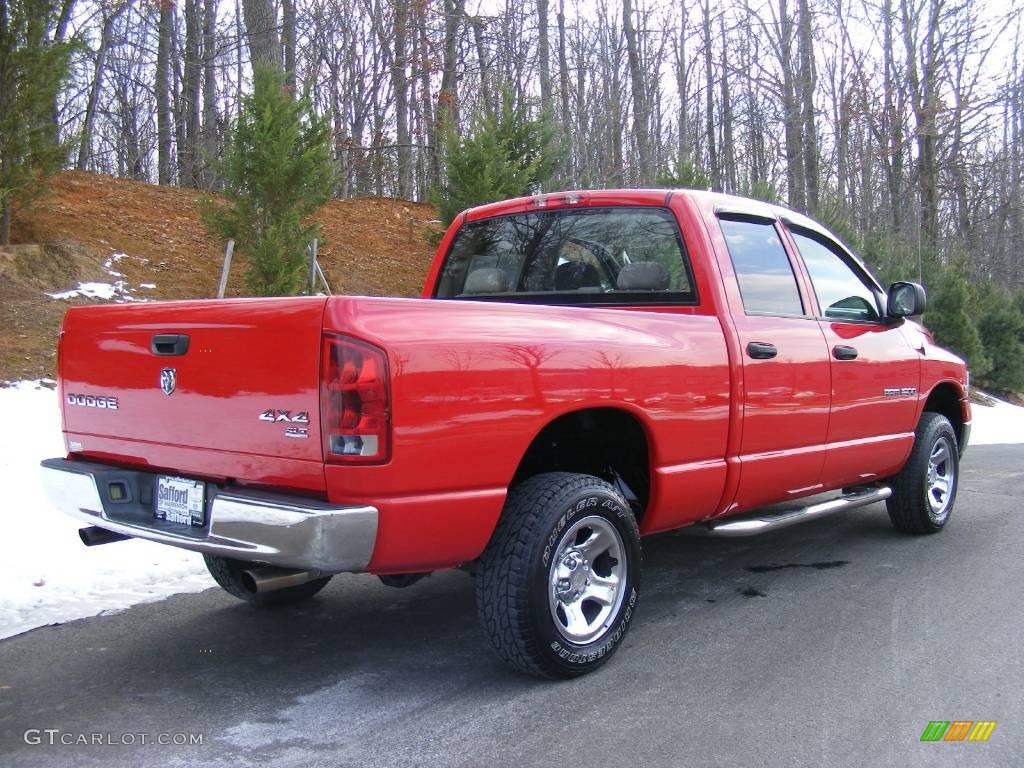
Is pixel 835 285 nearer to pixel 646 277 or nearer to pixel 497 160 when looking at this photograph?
pixel 646 277

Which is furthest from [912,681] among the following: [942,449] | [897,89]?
[897,89]

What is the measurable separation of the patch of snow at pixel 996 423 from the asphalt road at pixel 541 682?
784 cm

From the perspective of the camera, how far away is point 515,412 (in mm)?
3178

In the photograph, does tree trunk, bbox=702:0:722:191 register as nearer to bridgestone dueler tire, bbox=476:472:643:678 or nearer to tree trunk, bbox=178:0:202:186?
tree trunk, bbox=178:0:202:186

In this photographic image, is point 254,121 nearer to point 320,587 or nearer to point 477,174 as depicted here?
point 477,174

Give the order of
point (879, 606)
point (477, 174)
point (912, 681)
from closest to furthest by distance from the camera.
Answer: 1. point (912, 681)
2. point (879, 606)
3. point (477, 174)

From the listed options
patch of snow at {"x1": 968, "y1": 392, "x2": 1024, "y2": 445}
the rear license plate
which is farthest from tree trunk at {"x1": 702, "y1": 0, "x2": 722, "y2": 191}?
the rear license plate

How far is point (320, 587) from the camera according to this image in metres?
4.53

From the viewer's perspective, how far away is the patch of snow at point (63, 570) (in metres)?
4.39

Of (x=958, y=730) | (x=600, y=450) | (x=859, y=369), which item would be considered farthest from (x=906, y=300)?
(x=958, y=730)

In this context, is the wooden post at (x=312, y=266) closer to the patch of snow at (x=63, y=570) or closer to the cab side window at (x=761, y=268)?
the patch of snow at (x=63, y=570)

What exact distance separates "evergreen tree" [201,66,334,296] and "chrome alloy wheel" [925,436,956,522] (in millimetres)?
8044

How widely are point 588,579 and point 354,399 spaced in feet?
4.35

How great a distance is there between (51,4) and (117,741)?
10439 mm
